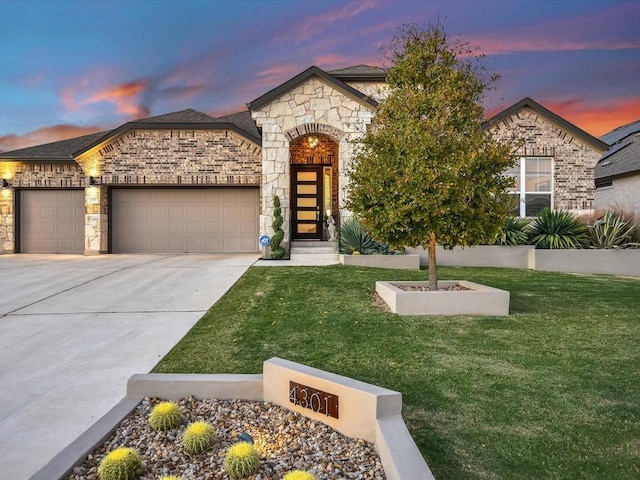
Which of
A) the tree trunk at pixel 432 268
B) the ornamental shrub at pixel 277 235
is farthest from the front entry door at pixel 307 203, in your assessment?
the tree trunk at pixel 432 268

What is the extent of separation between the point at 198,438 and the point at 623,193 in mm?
19529

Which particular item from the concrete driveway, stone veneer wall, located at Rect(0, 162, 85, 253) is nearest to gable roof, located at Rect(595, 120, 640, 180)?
the concrete driveway

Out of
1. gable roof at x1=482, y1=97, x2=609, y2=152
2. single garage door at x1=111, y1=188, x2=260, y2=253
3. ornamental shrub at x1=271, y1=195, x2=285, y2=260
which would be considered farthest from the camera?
single garage door at x1=111, y1=188, x2=260, y2=253

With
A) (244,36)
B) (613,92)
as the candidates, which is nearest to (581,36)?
(613,92)

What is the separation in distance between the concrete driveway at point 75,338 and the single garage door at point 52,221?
5272 mm

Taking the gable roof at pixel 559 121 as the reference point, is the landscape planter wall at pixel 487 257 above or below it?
below

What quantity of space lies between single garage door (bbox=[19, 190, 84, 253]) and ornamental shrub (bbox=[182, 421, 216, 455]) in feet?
48.2

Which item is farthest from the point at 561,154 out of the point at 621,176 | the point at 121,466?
the point at 121,466

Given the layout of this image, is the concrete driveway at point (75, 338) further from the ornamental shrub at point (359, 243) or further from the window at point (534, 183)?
the window at point (534, 183)

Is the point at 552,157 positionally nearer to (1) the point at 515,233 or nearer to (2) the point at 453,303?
(1) the point at 515,233

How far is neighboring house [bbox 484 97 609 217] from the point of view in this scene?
13.8m

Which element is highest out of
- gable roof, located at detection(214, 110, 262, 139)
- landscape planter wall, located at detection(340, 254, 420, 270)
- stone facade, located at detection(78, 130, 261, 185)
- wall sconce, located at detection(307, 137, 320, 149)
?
gable roof, located at detection(214, 110, 262, 139)

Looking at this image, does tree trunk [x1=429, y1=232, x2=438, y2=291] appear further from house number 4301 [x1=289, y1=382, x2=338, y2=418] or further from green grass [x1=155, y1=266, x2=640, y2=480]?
house number 4301 [x1=289, y1=382, x2=338, y2=418]

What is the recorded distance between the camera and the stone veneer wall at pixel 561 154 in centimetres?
1381
